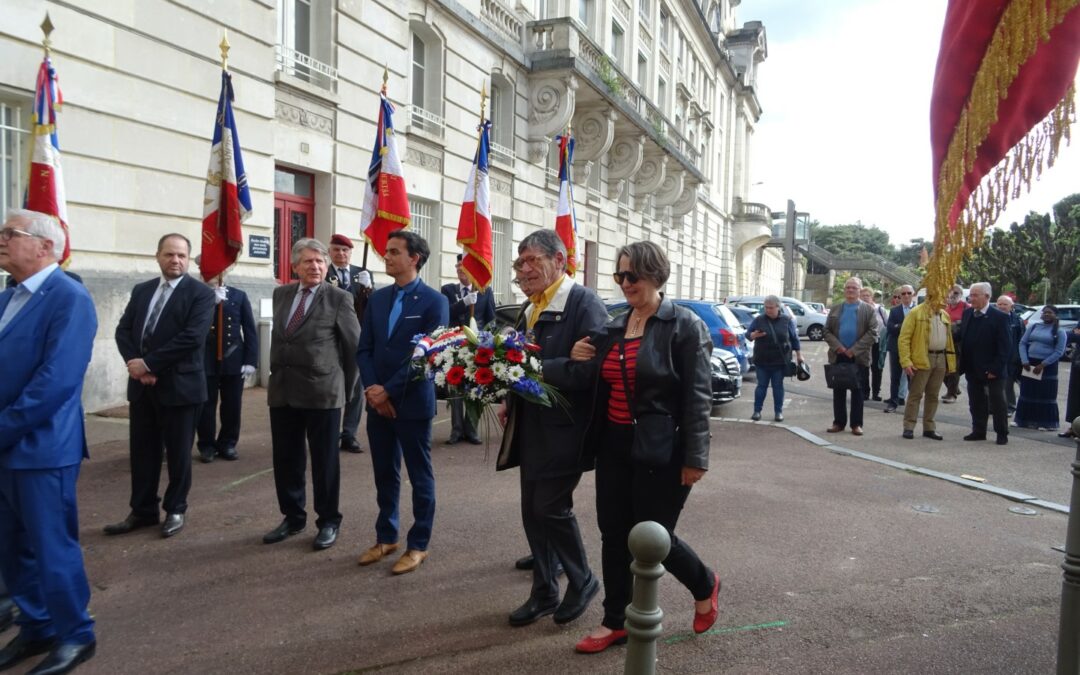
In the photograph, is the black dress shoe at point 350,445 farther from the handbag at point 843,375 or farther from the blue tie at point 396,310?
the handbag at point 843,375

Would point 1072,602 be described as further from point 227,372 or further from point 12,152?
point 12,152

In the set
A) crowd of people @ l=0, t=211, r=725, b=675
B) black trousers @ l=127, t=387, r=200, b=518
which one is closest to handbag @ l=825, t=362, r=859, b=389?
crowd of people @ l=0, t=211, r=725, b=675

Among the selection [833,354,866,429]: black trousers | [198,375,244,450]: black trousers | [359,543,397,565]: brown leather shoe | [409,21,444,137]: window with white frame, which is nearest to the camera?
[359,543,397,565]: brown leather shoe

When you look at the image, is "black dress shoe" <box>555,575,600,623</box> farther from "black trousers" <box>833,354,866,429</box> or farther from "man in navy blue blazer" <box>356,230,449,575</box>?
"black trousers" <box>833,354,866,429</box>

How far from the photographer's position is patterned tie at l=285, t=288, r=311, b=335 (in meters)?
4.89

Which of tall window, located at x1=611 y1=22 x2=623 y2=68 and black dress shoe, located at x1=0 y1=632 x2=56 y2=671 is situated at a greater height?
tall window, located at x1=611 y1=22 x2=623 y2=68

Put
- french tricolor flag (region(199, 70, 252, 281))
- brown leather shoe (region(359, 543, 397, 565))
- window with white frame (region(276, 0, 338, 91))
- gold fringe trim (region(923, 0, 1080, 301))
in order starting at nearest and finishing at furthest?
gold fringe trim (region(923, 0, 1080, 301))
brown leather shoe (region(359, 543, 397, 565))
french tricolor flag (region(199, 70, 252, 281))
window with white frame (region(276, 0, 338, 91))

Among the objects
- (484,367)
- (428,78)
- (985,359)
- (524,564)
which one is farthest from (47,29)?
(985,359)

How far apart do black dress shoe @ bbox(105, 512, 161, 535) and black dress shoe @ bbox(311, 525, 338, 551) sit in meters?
1.27

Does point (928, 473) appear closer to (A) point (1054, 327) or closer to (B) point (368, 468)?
(A) point (1054, 327)

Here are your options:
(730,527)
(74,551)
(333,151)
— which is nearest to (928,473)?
(730,527)

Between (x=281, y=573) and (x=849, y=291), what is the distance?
8.50 metres

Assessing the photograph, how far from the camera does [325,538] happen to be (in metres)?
4.78

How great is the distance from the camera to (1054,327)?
10.4m
